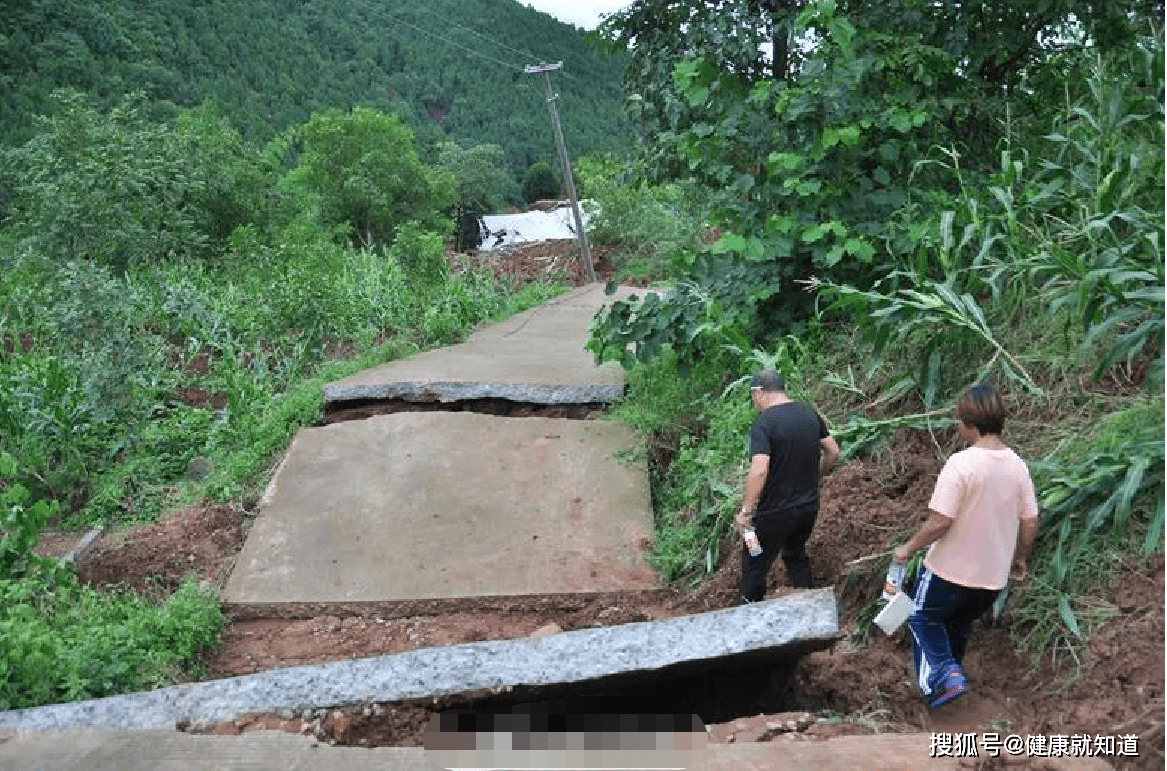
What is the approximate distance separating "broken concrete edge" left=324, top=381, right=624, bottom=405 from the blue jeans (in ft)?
11.5

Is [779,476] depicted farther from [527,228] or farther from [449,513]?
[527,228]

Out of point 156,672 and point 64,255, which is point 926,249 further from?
point 64,255

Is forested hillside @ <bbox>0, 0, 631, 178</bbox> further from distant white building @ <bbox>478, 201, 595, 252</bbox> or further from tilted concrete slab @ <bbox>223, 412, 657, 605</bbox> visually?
tilted concrete slab @ <bbox>223, 412, 657, 605</bbox>

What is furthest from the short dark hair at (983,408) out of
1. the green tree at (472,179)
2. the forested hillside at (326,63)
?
the forested hillside at (326,63)

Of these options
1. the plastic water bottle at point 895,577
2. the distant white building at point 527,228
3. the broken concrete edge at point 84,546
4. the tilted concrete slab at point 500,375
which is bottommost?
the distant white building at point 527,228

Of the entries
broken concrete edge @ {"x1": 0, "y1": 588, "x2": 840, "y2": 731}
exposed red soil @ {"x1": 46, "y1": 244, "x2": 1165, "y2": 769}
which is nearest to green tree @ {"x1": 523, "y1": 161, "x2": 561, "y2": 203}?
exposed red soil @ {"x1": 46, "y1": 244, "x2": 1165, "y2": 769}

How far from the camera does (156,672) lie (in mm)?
4297

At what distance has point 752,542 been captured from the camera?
13.7 feet

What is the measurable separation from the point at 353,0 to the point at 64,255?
5588cm

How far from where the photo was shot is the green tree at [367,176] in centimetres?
2775

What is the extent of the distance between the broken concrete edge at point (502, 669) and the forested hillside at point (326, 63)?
111 ft

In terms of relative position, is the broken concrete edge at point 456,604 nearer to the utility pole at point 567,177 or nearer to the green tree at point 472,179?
the utility pole at point 567,177

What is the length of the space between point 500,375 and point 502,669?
12.9ft

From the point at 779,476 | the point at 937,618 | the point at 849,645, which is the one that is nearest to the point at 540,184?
the point at 779,476
